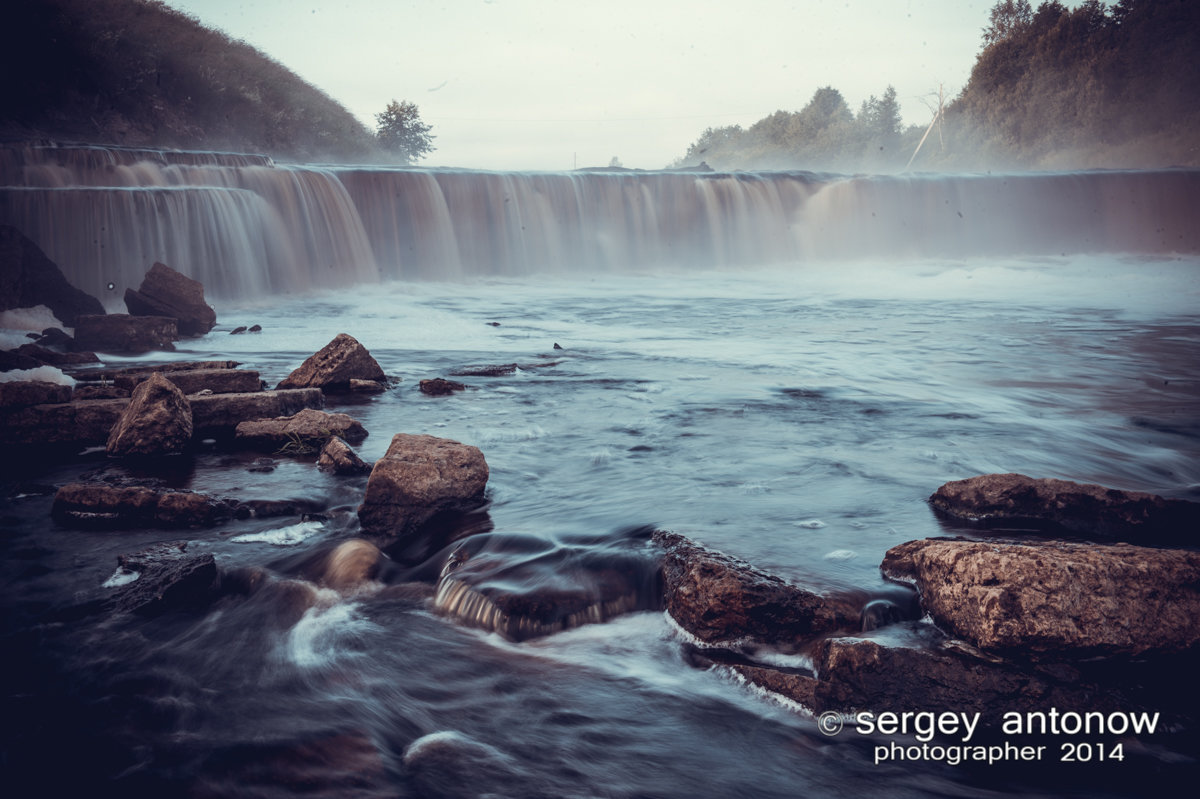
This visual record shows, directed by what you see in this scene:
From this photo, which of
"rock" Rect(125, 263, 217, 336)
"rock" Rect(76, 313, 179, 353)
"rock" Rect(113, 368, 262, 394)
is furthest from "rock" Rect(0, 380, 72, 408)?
"rock" Rect(125, 263, 217, 336)

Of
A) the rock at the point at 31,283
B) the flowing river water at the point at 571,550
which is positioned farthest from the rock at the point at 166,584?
the rock at the point at 31,283

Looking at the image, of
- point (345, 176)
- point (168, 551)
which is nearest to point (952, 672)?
point (168, 551)

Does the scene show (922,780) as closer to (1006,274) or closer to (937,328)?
(937,328)

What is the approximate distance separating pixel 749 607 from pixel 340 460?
3.46m

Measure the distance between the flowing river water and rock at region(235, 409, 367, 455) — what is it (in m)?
0.24

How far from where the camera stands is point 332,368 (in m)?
8.28

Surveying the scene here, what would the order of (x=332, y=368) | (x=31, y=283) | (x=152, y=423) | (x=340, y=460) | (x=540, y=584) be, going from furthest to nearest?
(x=31, y=283) < (x=332, y=368) < (x=152, y=423) < (x=340, y=460) < (x=540, y=584)

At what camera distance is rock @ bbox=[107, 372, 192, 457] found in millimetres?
5902

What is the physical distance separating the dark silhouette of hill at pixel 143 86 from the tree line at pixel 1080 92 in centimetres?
5033

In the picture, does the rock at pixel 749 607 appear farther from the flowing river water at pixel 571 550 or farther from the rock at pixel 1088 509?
the rock at pixel 1088 509

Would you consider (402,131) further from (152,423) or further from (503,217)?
(152,423)

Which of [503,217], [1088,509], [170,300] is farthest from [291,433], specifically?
[503,217]

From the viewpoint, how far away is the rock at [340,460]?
5703 millimetres

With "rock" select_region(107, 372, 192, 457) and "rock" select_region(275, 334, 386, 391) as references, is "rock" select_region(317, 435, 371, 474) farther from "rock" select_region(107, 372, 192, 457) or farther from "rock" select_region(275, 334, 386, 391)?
"rock" select_region(275, 334, 386, 391)
